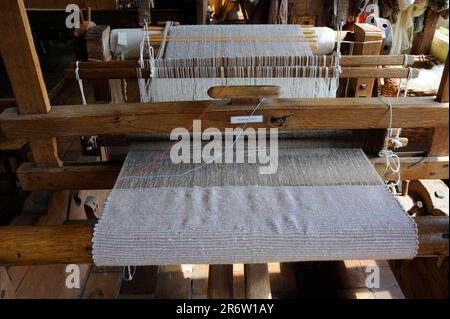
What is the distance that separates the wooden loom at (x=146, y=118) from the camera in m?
1.04

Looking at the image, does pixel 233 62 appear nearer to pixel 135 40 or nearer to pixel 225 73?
pixel 225 73

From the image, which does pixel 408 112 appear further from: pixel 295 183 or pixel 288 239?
pixel 288 239

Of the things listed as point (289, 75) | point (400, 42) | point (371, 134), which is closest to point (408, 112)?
point (371, 134)

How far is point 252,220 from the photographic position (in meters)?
0.92

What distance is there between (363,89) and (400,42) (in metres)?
2.03

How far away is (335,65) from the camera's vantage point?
1302 millimetres

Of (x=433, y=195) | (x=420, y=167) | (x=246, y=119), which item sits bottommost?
(x=433, y=195)

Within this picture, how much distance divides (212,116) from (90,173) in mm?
436

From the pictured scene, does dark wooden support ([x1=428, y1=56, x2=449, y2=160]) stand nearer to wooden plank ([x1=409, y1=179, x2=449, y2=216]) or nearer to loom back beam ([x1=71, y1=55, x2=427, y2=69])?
wooden plank ([x1=409, y1=179, x2=449, y2=216])

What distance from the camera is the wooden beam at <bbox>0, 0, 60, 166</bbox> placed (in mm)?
967

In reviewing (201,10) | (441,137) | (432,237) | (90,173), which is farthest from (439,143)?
(201,10)

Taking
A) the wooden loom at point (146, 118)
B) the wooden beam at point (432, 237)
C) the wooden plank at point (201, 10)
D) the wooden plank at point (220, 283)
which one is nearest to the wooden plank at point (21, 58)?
the wooden loom at point (146, 118)

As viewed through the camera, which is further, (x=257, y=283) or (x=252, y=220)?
(x=257, y=283)

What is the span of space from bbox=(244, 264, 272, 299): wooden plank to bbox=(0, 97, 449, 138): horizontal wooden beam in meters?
0.45
